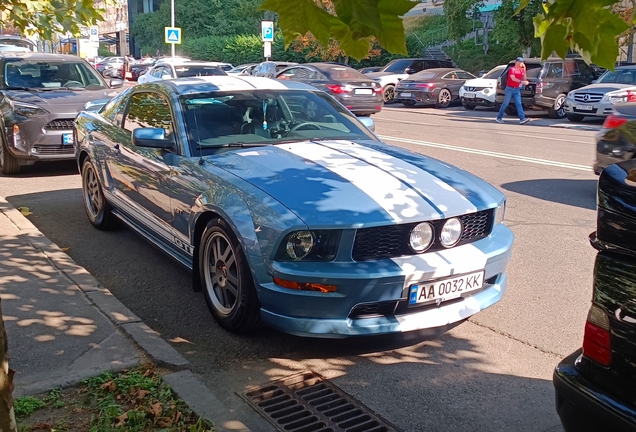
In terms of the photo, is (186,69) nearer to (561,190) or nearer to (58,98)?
(58,98)

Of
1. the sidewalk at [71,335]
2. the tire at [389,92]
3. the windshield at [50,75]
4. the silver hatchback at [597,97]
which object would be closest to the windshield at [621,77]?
the silver hatchback at [597,97]

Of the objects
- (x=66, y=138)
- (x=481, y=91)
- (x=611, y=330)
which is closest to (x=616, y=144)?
(x=611, y=330)

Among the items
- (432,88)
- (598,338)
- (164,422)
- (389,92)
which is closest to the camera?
(598,338)

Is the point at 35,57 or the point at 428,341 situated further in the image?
the point at 35,57

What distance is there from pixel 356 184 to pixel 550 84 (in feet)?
62.8

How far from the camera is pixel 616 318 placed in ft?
8.22

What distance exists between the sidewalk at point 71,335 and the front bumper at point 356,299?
64cm

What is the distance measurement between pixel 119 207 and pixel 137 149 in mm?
840

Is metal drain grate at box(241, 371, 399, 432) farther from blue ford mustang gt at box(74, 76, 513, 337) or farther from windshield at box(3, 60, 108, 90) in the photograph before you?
windshield at box(3, 60, 108, 90)

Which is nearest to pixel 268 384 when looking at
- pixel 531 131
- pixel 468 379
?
pixel 468 379

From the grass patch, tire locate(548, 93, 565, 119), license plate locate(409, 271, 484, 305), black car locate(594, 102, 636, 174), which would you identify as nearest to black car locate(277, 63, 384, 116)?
tire locate(548, 93, 565, 119)

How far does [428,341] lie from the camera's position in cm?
469

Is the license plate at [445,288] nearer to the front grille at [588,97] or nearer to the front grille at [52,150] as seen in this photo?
the front grille at [52,150]

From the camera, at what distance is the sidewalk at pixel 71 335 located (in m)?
3.86
